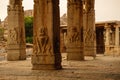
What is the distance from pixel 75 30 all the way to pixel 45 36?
6921 mm

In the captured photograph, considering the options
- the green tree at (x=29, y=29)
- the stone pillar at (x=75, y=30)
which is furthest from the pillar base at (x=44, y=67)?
the green tree at (x=29, y=29)

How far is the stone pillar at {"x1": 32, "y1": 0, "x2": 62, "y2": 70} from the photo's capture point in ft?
47.5

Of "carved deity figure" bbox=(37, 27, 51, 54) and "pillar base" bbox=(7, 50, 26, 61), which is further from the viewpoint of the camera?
"pillar base" bbox=(7, 50, 26, 61)

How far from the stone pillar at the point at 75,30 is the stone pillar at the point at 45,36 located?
21.7 ft

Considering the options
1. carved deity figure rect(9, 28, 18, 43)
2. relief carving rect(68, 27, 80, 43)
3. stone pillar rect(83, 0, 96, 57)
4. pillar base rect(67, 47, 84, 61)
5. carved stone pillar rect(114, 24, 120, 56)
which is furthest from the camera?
carved stone pillar rect(114, 24, 120, 56)

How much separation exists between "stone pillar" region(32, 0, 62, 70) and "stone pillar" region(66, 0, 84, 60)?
661 cm

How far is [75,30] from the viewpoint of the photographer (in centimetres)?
2120

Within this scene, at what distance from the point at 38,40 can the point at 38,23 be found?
2.33 feet

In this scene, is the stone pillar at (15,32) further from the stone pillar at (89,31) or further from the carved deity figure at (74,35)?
the stone pillar at (89,31)

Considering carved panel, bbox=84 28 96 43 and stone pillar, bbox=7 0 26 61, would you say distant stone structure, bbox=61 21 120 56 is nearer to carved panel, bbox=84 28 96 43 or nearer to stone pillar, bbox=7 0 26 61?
carved panel, bbox=84 28 96 43

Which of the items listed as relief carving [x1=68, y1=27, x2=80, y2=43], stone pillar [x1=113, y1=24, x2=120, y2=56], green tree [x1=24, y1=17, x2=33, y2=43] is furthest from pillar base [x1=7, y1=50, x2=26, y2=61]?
green tree [x1=24, y1=17, x2=33, y2=43]

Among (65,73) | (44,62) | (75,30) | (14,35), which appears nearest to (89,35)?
(75,30)

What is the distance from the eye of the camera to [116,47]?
39094 millimetres

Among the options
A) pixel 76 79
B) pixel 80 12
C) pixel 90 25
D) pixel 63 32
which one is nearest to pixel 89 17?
pixel 90 25
